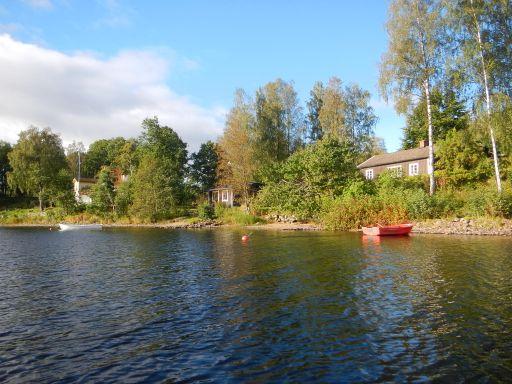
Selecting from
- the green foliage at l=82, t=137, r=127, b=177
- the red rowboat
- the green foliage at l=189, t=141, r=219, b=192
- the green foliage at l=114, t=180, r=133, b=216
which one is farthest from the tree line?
the green foliage at l=82, t=137, r=127, b=177

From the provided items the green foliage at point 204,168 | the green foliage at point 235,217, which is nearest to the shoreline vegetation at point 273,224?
the green foliage at point 235,217

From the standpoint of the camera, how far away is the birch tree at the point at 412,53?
41688 mm

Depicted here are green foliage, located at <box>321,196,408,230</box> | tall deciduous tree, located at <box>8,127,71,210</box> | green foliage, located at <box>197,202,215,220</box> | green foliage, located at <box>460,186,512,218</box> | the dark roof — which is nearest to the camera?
green foliage, located at <box>460,186,512,218</box>

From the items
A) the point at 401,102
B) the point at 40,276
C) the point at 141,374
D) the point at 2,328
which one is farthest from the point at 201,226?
the point at 141,374

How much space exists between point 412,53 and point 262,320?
3829cm

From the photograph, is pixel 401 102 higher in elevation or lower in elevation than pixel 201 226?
higher

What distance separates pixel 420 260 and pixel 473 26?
27880 mm

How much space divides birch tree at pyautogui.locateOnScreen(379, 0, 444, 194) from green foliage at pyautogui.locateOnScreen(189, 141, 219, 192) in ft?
194

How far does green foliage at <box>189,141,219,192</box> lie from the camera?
97.2 metres

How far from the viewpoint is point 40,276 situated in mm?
20672

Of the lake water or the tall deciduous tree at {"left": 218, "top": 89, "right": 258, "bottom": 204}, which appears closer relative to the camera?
the lake water

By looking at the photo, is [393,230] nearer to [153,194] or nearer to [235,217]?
[235,217]

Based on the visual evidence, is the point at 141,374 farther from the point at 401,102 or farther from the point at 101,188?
the point at 101,188

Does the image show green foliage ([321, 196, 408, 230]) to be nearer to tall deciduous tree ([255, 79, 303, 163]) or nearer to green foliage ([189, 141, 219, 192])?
tall deciduous tree ([255, 79, 303, 163])
